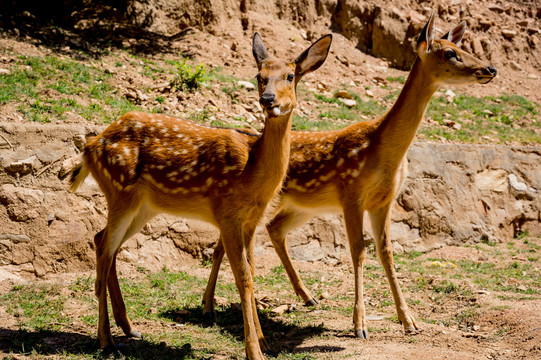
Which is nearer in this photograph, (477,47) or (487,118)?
(487,118)

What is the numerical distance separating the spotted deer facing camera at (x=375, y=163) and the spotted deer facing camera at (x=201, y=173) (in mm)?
1156

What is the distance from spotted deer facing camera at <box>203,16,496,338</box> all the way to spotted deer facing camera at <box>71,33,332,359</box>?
1156 mm

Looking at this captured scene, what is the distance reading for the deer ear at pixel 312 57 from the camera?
16.1 feet

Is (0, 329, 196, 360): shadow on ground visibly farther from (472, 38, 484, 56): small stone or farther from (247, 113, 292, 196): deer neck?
(472, 38, 484, 56): small stone

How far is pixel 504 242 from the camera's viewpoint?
9523mm

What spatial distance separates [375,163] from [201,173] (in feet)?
6.61

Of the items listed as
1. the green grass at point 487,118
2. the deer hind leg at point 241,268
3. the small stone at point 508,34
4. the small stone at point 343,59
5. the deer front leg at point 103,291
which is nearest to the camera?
the deer hind leg at point 241,268

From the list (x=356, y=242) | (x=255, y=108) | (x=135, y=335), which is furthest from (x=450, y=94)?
(x=135, y=335)

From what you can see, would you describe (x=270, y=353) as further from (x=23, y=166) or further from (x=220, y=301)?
(x=23, y=166)

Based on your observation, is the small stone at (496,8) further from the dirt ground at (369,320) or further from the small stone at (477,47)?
the dirt ground at (369,320)

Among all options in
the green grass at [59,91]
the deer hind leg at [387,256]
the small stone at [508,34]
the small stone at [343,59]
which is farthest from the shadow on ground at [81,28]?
the small stone at [508,34]

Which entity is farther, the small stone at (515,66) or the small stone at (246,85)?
the small stone at (515,66)

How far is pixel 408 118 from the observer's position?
5816mm

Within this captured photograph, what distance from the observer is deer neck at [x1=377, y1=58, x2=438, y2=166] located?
580 centimetres
